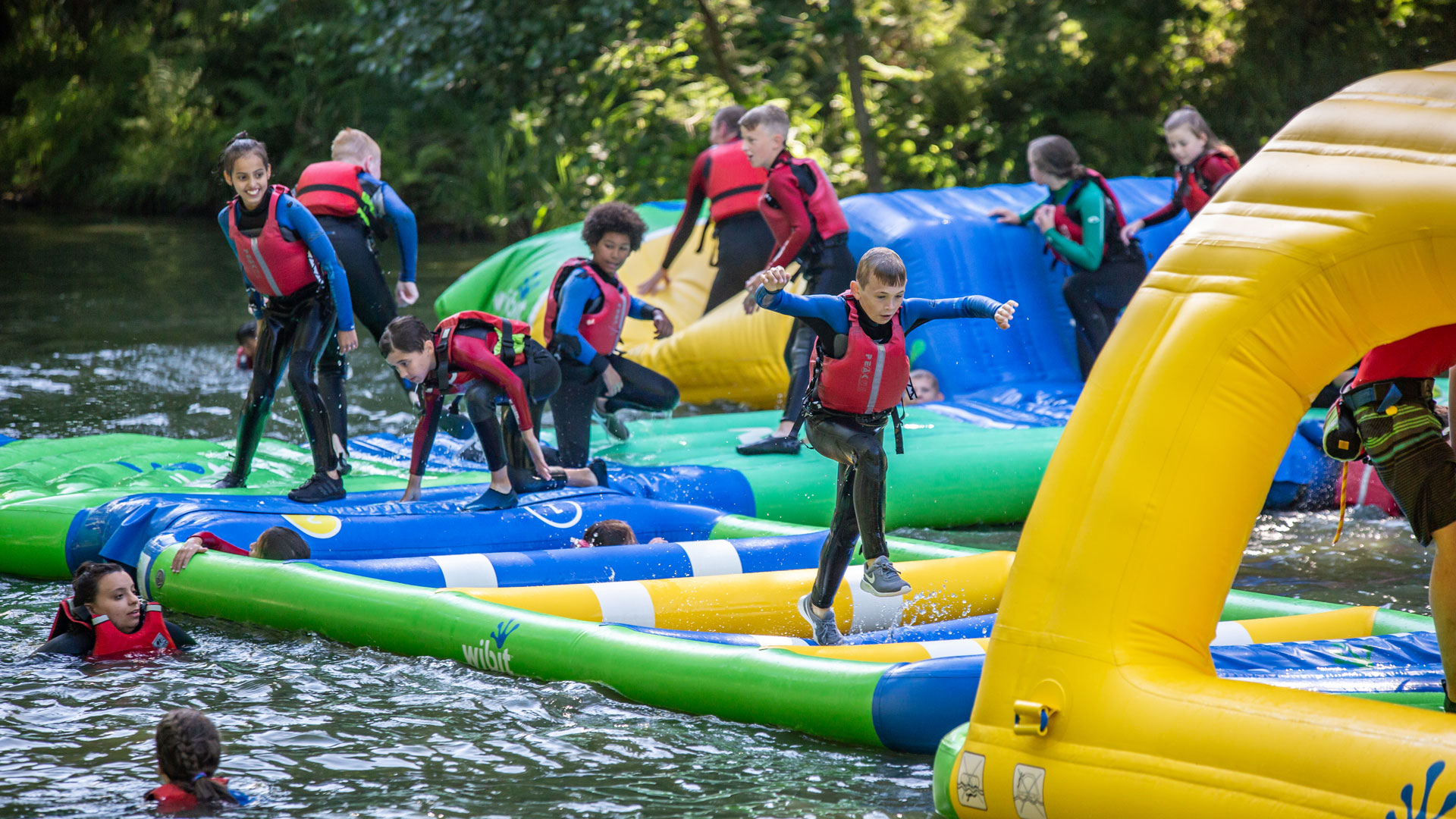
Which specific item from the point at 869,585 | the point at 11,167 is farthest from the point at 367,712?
the point at 11,167

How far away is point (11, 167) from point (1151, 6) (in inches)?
583

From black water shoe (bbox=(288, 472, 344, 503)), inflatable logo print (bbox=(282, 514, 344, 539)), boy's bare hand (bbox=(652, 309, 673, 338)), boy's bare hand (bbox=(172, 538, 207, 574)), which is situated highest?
boy's bare hand (bbox=(652, 309, 673, 338))

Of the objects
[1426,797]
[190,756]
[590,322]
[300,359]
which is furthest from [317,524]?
[1426,797]

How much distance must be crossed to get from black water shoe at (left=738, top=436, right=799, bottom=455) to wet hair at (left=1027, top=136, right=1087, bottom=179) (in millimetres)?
2142

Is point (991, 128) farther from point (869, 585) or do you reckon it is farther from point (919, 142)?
point (869, 585)

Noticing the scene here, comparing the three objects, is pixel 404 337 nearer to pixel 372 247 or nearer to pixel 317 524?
pixel 317 524

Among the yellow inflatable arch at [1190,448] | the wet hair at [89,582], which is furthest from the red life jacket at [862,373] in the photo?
the wet hair at [89,582]

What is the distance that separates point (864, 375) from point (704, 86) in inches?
454

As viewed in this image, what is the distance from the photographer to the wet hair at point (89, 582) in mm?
4371

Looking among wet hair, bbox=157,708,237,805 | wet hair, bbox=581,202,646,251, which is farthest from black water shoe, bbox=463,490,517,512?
wet hair, bbox=157,708,237,805

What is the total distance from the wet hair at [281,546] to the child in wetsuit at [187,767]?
1.82m

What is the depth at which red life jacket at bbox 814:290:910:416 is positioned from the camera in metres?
4.11

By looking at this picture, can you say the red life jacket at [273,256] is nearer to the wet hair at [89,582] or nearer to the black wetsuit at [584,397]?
the black wetsuit at [584,397]

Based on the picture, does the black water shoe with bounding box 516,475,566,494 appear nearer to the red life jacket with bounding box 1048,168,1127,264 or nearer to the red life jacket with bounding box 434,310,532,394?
the red life jacket with bounding box 434,310,532,394
